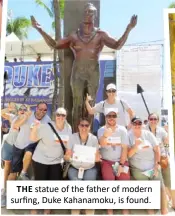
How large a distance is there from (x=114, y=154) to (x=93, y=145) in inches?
11.1

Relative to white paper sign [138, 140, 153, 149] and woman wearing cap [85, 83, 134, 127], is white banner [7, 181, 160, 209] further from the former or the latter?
woman wearing cap [85, 83, 134, 127]

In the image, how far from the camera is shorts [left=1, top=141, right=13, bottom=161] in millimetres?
4844

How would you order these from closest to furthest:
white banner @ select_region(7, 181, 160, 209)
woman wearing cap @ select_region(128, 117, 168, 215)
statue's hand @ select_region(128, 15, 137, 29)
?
1. white banner @ select_region(7, 181, 160, 209)
2. woman wearing cap @ select_region(128, 117, 168, 215)
3. statue's hand @ select_region(128, 15, 137, 29)

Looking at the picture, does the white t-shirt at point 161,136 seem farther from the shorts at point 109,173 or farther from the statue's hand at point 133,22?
the statue's hand at point 133,22

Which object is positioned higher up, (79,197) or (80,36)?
(80,36)

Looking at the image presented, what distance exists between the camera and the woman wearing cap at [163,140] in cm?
481

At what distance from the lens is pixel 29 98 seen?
16.2 feet

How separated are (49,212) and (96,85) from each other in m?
1.72

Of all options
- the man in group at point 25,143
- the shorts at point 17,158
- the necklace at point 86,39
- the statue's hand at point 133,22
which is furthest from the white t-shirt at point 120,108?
the shorts at point 17,158

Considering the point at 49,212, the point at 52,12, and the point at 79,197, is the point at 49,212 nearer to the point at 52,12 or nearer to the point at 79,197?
the point at 79,197

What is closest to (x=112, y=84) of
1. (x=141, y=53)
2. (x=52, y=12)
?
(x=141, y=53)

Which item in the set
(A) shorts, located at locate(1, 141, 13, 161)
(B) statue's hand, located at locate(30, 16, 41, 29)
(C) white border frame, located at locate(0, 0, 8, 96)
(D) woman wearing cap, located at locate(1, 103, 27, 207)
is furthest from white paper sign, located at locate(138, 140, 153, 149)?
(B) statue's hand, located at locate(30, 16, 41, 29)

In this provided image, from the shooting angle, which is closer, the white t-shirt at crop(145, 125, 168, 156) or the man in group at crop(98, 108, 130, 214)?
the man in group at crop(98, 108, 130, 214)

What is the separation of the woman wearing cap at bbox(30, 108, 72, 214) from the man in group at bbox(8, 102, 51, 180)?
0.28ft
